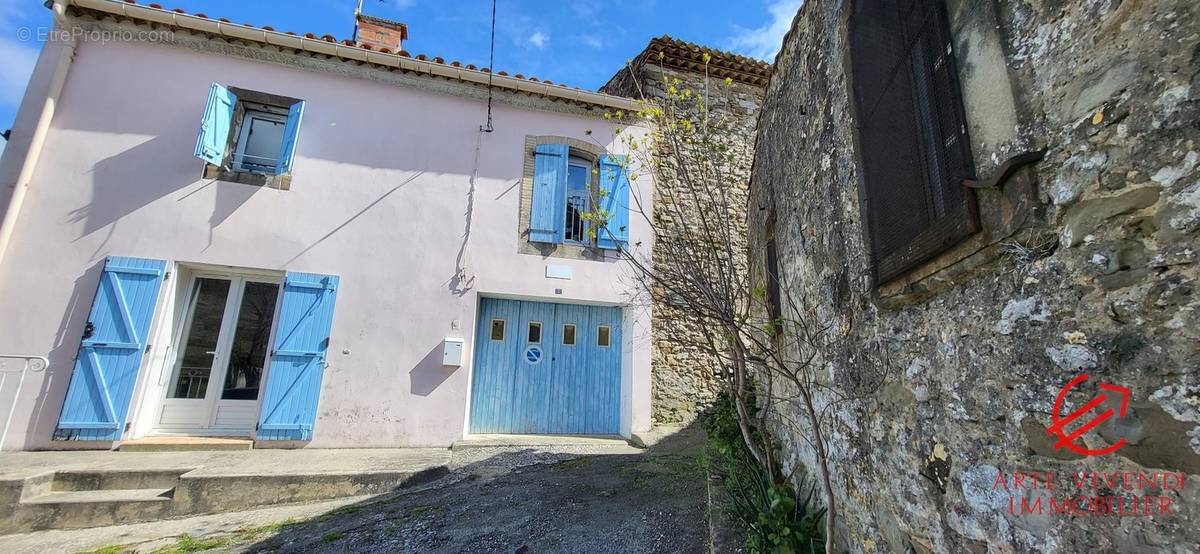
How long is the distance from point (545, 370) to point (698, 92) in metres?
5.39

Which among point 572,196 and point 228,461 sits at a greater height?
point 572,196

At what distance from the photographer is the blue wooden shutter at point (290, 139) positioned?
21.1ft

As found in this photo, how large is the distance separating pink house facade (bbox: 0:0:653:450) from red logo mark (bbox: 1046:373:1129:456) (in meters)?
5.47

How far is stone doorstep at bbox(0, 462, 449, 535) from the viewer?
4.24 metres

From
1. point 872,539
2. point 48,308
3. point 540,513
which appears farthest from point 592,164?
point 48,308

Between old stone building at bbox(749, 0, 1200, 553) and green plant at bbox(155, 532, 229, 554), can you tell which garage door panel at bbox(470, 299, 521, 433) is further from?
old stone building at bbox(749, 0, 1200, 553)

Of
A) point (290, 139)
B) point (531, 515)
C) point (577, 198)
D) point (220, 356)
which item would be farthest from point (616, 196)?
point (220, 356)

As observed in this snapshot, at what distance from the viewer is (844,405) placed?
8.18 ft

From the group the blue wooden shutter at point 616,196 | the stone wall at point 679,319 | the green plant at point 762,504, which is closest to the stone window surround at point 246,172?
the blue wooden shutter at point 616,196

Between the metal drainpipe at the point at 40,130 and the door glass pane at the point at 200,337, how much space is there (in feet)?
6.01

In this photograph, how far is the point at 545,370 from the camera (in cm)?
707

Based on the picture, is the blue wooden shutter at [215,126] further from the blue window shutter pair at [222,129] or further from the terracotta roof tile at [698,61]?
the terracotta roof tile at [698,61]

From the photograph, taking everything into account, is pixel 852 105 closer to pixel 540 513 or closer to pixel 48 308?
pixel 540 513

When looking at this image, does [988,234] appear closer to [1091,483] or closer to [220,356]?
[1091,483]
